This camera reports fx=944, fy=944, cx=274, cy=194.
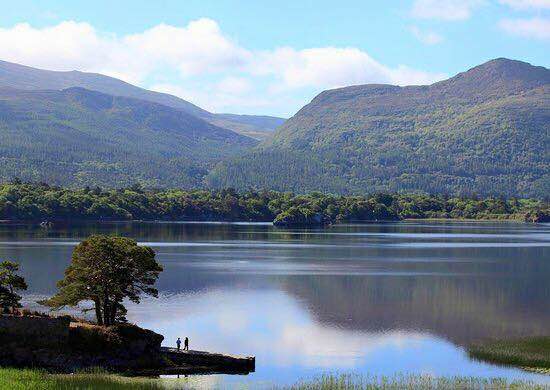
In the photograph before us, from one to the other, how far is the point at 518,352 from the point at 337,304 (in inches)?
1245

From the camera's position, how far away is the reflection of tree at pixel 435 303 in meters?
83.7

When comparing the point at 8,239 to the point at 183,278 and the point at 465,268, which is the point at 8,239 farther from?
the point at 465,268

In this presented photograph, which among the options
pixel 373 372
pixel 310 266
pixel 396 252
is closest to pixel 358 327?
pixel 373 372

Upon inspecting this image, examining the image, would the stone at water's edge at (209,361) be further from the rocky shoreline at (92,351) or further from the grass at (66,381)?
the grass at (66,381)

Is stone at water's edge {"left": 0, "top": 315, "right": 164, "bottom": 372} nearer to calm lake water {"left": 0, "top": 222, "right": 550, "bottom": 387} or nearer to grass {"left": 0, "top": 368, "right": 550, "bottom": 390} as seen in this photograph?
grass {"left": 0, "top": 368, "right": 550, "bottom": 390}

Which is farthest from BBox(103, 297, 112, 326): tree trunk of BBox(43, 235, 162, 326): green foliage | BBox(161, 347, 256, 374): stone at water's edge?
BBox(161, 347, 256, 374): stone at water's edge

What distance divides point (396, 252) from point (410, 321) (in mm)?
89457

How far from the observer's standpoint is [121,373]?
5834cm

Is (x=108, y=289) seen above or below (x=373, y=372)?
above

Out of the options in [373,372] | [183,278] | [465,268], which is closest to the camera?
[373,372]

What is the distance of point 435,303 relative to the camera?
101m

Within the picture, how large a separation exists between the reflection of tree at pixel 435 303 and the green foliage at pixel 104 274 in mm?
23111

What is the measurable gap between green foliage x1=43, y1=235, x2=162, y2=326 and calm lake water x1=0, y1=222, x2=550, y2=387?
761 centimetres

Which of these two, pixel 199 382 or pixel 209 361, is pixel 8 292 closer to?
pixel 209 361
